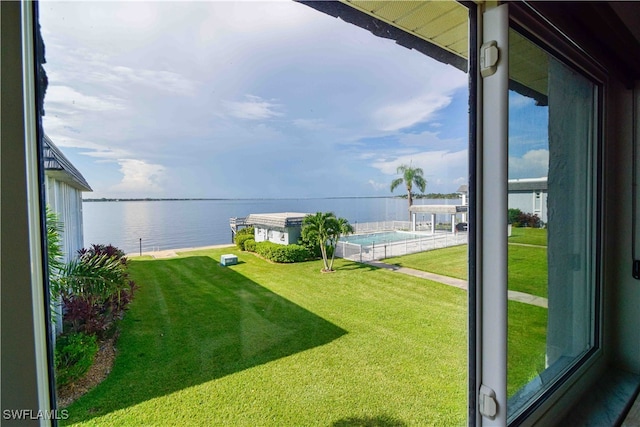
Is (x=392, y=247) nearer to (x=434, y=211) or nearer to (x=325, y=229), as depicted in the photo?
(x=434, y=211)

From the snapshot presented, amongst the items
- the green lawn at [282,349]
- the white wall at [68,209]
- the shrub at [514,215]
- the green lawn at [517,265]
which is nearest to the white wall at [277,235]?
the green lawn at [282,349]

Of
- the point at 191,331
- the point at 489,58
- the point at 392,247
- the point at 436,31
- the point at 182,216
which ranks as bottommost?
the point at 191,331

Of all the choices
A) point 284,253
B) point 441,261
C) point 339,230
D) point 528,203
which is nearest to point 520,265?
point 528,203

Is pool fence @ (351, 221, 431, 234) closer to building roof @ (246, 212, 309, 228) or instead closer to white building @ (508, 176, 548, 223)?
building roof @ (246, 212, 309, 228)

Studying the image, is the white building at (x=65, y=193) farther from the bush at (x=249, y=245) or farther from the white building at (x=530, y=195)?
the white building at (x=530, y=195)

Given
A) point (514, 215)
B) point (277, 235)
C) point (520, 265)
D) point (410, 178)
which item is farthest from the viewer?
point (410, 178)

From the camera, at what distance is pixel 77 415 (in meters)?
0.71

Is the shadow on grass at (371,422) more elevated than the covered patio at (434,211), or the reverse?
the covered patio at (434,211)

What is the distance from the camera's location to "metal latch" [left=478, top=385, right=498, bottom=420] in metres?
0.97

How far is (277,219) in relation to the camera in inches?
50.0

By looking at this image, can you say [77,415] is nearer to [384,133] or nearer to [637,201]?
[384,133]

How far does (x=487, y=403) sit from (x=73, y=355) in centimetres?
122

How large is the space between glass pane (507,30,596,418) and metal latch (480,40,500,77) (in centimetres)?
15

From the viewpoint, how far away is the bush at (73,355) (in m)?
0.59
